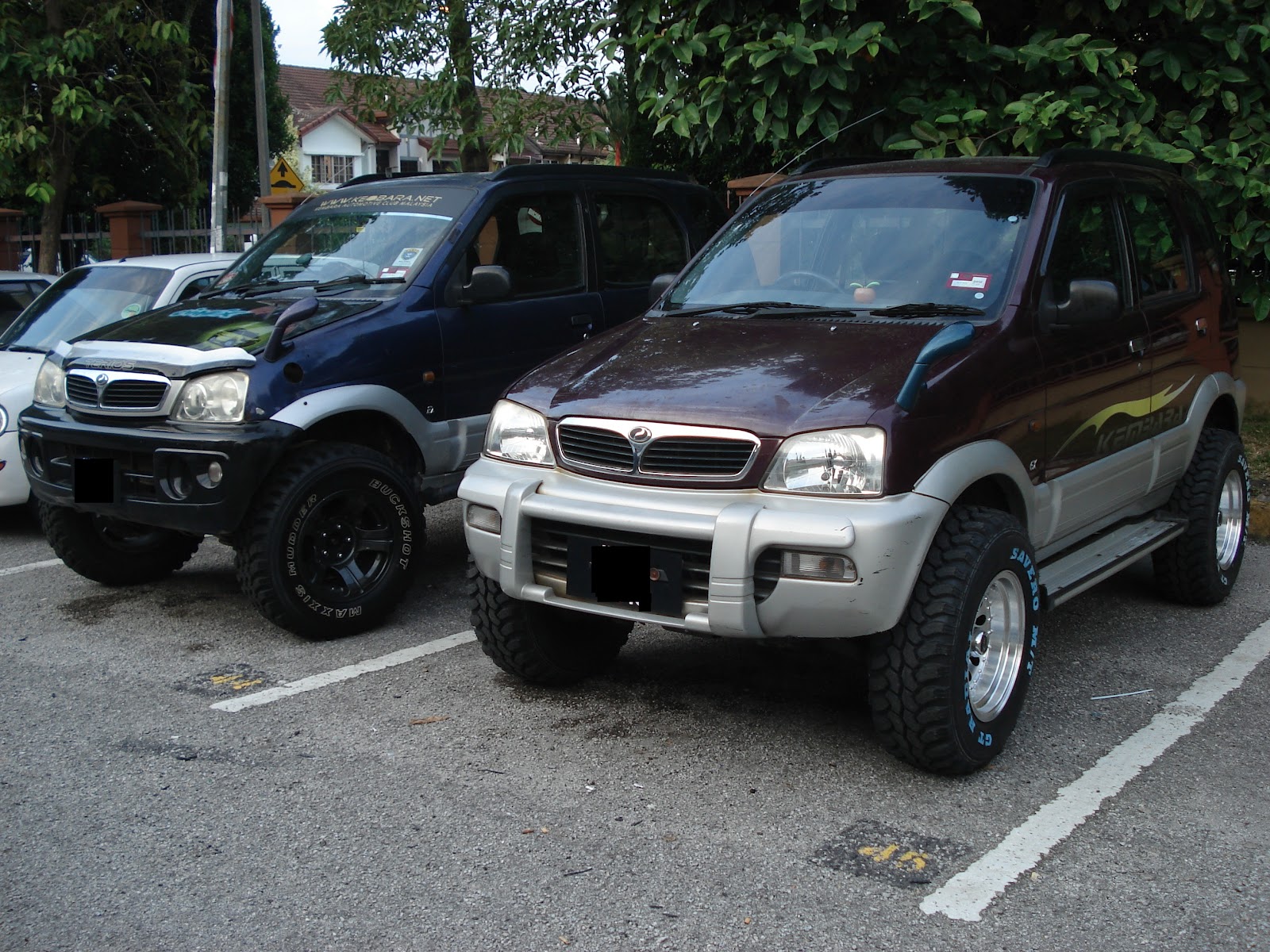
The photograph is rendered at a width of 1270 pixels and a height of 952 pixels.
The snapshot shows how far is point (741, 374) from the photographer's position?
4215mm

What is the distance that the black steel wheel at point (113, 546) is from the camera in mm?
6297

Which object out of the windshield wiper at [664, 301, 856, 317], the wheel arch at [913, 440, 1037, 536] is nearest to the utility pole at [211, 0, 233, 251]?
the windshield wiper at [664, 301, 856, 317]

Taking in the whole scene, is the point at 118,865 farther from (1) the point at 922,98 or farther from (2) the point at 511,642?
(1) the point at 922,98

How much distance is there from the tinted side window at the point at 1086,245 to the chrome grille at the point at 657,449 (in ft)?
5.10

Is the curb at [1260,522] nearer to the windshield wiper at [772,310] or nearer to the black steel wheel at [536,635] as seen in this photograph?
the windshield wiper at [772,310]

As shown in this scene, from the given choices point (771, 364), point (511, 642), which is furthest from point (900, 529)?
point (511, 642)

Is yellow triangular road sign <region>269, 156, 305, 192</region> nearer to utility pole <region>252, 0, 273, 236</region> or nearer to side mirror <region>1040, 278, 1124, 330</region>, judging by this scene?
utility pole <region>252, 0, 273, 236</region>

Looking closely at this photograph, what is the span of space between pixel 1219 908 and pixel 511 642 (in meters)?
2.45

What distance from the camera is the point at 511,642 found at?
15.5ft

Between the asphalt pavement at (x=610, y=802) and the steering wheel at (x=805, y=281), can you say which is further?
the steering wheel at (x=805, y=281)

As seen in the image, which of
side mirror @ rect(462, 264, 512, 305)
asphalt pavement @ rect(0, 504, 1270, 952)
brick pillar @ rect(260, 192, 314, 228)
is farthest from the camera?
brick pillar @ rect(260, 192, 314, 228)

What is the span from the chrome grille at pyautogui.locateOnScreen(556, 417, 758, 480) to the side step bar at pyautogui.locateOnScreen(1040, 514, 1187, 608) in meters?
1.33

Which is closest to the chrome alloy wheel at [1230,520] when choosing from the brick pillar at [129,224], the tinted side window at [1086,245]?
the tinted side window at [1086,245]

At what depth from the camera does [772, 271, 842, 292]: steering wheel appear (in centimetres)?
492
